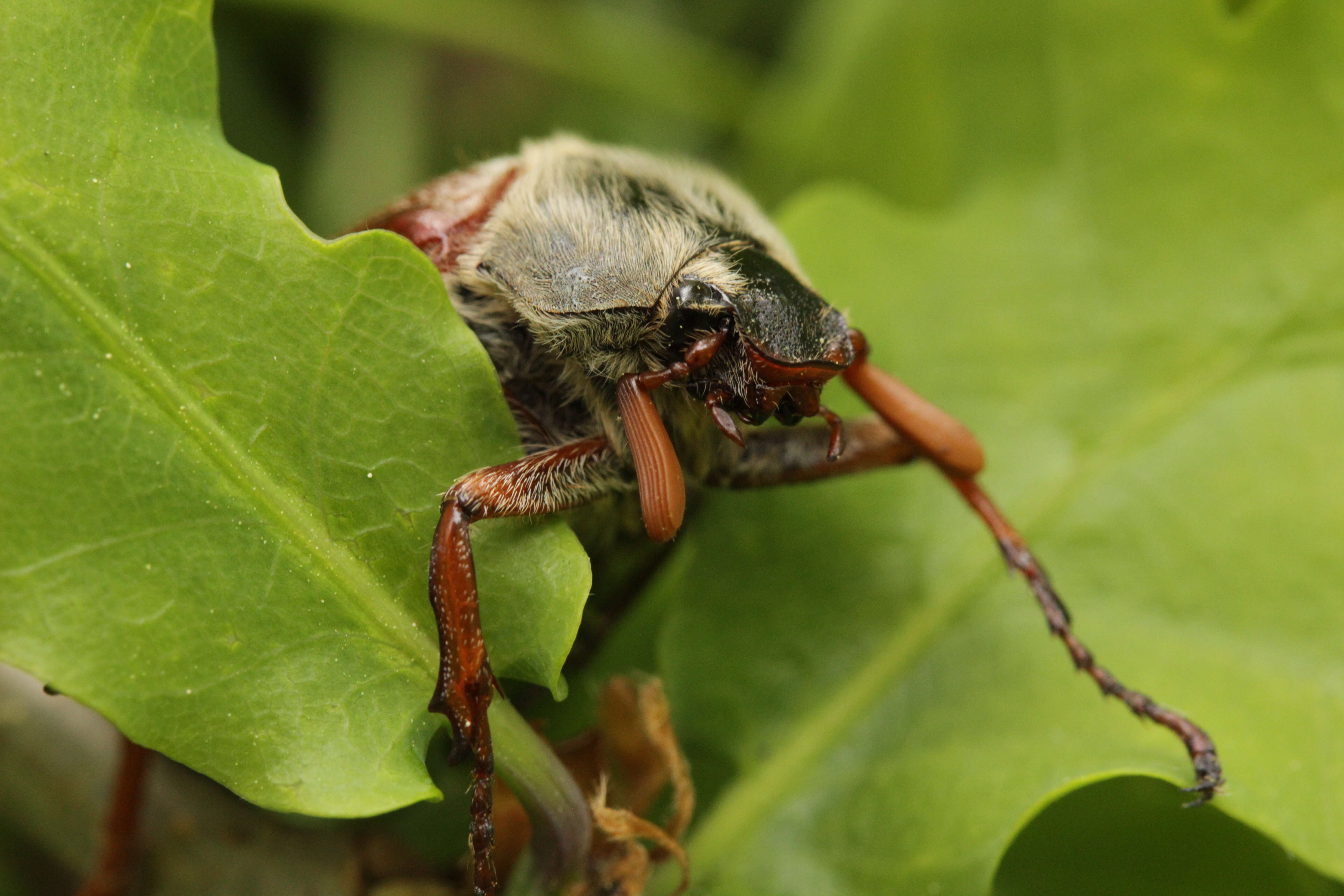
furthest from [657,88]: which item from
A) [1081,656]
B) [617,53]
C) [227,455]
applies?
[227,455]

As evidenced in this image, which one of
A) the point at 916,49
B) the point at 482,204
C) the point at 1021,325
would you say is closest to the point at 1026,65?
the point at 916,49

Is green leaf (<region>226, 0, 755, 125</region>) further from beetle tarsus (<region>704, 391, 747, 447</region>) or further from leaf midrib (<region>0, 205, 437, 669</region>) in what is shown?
leaf midrib (<region>0, 205, 437, 669</region>)

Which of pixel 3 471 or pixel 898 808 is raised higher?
pixel 3 471

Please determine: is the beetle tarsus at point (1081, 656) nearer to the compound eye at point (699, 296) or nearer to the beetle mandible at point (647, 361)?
the beetle mandible at point (647, 361)

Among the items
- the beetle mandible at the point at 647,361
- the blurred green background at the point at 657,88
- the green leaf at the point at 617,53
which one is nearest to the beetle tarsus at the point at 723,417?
the beetle mandible at the point at 647,361

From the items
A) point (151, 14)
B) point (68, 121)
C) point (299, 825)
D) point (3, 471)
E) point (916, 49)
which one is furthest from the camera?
point (916, 49)

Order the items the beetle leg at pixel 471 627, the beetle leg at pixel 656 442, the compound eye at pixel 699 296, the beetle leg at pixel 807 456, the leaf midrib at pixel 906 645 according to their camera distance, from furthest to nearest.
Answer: the beetle leg at pixel 807 456 < the leaf midrib at pixel 906 645 < the compound eye at pixel 699 296 < the beetle leg at pixel 656 442 < the beetle leg at pixel 471 627

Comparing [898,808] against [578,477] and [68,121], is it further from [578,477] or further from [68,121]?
[68,121]
